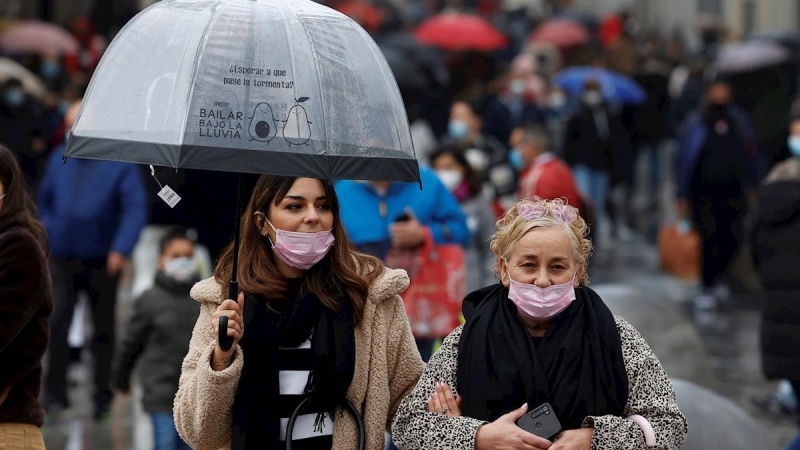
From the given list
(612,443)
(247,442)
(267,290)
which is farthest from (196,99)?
(612,443)

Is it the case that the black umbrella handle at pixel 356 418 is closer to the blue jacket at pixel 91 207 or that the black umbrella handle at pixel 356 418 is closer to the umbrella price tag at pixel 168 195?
the umbrella price tag at pixel 168 195

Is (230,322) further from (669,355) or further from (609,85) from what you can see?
(609,85)

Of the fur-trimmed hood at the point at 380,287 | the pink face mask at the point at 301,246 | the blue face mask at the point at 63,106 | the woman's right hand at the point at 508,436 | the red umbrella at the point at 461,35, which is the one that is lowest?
the woman's right hand at the point at 508,436

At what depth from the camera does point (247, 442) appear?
15.4 feet

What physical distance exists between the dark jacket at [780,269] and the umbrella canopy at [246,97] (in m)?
3.78

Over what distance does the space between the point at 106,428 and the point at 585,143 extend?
1114 cm

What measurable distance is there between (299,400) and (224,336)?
1.17 feet

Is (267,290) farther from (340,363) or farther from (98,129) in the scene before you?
(98,129)

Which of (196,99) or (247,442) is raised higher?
(196,99)

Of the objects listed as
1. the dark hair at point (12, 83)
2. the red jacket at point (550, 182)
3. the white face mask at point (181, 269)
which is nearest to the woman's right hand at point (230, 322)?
the white face mask at point (181, 269)

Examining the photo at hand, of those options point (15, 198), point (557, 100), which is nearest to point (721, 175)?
point (557, 100)

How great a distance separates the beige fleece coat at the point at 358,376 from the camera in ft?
15.1

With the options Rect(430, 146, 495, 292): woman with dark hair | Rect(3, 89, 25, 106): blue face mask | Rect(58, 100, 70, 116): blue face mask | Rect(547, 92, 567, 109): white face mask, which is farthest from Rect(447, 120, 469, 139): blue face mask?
Rect(547, 92, 567, 109): white face mask

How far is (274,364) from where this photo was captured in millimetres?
4691
